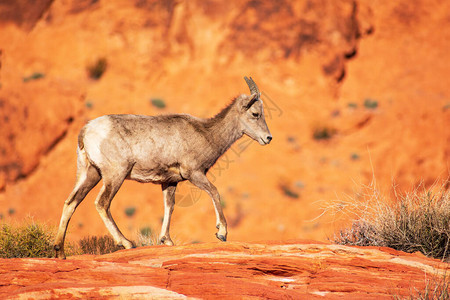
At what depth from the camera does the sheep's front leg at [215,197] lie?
26.9ft

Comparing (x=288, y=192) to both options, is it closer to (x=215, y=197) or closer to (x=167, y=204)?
(x=167, y=204)

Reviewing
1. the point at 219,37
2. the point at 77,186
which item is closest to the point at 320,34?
the point at 219,37

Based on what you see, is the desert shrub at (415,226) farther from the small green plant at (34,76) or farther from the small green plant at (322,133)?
the small green plant at (34,76)

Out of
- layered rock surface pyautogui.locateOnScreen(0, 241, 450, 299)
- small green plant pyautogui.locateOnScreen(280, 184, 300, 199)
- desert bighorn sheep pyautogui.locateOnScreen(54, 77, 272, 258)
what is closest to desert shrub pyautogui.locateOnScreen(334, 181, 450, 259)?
layered rock surface pyautogui.locateOnScreen(0, 241, 450, 299)

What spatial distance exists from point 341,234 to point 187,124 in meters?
3.66

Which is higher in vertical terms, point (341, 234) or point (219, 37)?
point (219, 37)

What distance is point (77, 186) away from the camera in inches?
311

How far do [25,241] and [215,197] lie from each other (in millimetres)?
3542

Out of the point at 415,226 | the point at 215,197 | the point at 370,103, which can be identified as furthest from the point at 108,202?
the point at 370,103

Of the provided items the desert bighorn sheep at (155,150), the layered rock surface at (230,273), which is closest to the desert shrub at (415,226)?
the layered rock surface at (230,273)

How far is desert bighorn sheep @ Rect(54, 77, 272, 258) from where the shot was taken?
795 centimetres

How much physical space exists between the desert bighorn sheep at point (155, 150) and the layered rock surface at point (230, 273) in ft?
3.76

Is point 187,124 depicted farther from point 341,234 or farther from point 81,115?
point 81,115

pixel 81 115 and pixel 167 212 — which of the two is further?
pixel 81 115
